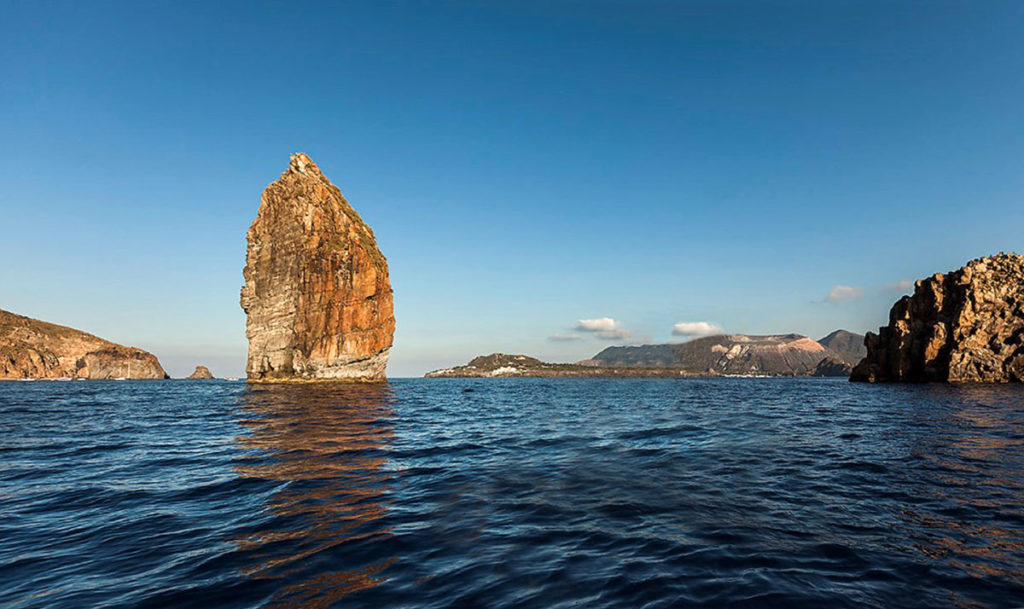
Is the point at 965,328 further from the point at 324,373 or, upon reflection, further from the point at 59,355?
the point at 59,355

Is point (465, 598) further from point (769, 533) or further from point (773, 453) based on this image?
point (773, 453)

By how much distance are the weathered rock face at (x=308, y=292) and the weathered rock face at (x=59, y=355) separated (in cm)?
11833

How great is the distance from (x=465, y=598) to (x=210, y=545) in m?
5.21

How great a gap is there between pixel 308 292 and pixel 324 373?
17676 millimetres

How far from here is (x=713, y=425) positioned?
2261cm

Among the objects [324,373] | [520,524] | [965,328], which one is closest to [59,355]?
[324,373]

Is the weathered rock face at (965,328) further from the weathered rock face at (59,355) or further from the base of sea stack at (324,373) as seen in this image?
the weathered rock face at (59,355)

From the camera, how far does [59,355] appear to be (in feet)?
522

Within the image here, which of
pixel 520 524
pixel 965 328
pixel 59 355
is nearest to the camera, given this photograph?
pixel 520 524

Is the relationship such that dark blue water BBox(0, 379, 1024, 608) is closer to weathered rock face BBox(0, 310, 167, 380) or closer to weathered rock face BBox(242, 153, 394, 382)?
weathered rock face BBox(242, 153, 394, 382)

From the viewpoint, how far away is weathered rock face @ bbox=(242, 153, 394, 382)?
299ft

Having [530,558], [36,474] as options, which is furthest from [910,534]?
[36,474]

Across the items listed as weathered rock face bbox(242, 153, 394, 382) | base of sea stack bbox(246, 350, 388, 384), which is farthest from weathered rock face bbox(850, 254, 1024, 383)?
base of sea stack bbox(246, 350, 388, 384)

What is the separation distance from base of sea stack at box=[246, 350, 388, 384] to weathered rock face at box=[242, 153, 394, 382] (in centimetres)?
21
